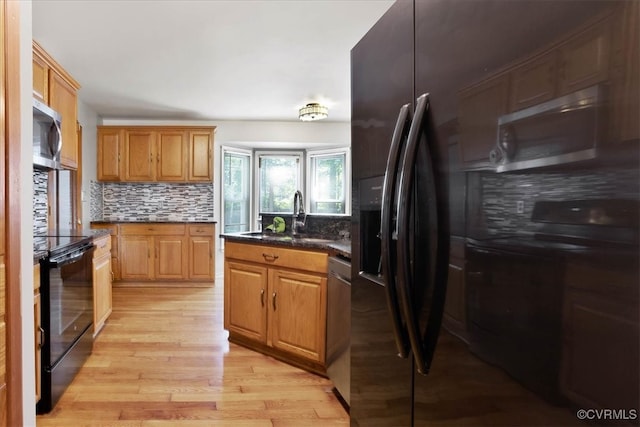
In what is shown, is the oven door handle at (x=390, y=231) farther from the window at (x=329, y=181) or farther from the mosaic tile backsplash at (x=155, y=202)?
the mosaic tile backsplash at (x=155, y=202)

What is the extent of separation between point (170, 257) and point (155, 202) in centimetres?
104

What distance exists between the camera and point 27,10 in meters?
0.95

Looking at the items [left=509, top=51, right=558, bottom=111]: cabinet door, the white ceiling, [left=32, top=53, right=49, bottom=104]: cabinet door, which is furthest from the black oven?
[left=509, top=51, right=558, bottom=111]: cabinet door

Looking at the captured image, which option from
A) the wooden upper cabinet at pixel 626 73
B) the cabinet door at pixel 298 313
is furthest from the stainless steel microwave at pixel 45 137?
the wooden upper cabinet at pixel 626 73

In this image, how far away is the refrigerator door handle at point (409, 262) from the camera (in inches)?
30.4

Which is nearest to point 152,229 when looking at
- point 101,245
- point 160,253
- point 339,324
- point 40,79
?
point 160,253

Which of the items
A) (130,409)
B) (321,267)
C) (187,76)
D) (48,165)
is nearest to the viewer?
(130,409)

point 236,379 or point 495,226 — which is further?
point 236,379

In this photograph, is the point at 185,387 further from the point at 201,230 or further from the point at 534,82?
the point at 201,230

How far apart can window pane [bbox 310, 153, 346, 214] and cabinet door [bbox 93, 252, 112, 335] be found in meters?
3.42

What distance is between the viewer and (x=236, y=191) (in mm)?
Answer: 5707

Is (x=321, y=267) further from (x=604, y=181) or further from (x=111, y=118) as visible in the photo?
(x=111, y=118)

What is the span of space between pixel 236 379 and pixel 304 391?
45 cm

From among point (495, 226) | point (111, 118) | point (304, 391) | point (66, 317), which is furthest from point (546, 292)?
point (111, 118)
